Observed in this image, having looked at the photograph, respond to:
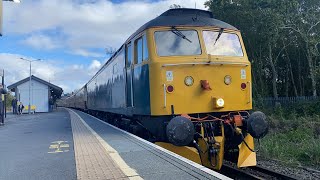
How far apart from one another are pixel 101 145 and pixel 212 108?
2871 millimetres

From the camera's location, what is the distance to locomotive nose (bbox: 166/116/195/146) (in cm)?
770

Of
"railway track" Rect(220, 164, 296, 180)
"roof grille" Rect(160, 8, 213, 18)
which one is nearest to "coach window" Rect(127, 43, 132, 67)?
"roof grille" Rect(160, 8, 213, 18)

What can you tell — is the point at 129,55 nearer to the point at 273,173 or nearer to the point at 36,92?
the point at 273,173

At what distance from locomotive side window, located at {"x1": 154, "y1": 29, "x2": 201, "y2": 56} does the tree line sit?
17601 millimetres

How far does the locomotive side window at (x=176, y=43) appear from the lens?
8.95 metres

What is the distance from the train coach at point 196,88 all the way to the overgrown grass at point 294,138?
2.96 metres

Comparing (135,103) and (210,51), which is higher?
(210,51)

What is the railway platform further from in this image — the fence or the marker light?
the fence

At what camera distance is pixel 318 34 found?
27.1m

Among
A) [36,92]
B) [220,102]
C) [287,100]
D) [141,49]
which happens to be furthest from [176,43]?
[36,92]

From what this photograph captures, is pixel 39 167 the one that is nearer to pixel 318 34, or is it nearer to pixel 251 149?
pixel 251 149

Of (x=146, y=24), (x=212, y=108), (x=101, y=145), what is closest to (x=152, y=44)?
(x=146, y=24)

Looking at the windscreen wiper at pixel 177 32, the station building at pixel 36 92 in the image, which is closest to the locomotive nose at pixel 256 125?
the windscreen wiper at pixel 177 32

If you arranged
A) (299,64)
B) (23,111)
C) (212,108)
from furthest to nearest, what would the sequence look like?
(23,111), (299,64), (212,108)
